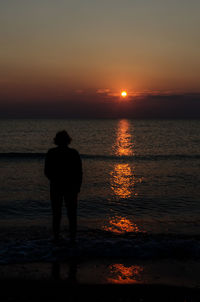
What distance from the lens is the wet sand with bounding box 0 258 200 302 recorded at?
3.70 m

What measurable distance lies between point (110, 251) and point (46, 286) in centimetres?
172

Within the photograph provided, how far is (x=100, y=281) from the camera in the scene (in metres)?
4.14

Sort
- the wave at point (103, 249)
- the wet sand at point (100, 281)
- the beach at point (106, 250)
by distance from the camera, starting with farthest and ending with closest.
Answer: the wave at point (103, 249) → the beach at point (106, 250) → the wet sand at point (100, 281)

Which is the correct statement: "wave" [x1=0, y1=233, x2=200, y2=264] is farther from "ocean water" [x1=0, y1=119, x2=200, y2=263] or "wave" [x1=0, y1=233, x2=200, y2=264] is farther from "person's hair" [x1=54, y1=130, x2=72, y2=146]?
"person's hair" [x1=54, y1=130, x2=72, y2=146]

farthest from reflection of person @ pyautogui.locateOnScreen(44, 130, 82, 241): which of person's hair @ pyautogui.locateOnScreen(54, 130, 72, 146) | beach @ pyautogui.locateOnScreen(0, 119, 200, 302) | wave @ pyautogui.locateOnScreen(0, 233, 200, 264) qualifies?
beach @ pyautogui.locateOnScreen(0, 119, 200, 302)

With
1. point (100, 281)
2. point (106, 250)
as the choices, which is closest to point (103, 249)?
point (106, 250)

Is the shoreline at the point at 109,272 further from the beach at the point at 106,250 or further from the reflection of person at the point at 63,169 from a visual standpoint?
the reflection of person at the point at 63,169

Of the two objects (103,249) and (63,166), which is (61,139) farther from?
(103,249)

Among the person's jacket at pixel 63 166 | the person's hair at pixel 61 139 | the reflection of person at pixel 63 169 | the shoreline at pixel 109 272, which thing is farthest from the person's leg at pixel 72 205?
the person's hair at pixel 61 139

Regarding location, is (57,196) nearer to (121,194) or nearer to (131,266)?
(131,266)

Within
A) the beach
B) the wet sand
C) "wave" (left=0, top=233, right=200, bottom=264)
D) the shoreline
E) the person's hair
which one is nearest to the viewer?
the wet sand

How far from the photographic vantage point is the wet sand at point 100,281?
3.70 m

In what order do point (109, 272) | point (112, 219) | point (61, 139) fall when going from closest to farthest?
point (109, 272) → point (61, 139) → point (112, 219)

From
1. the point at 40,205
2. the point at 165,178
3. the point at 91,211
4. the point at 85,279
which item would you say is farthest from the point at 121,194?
the point at 85,279
